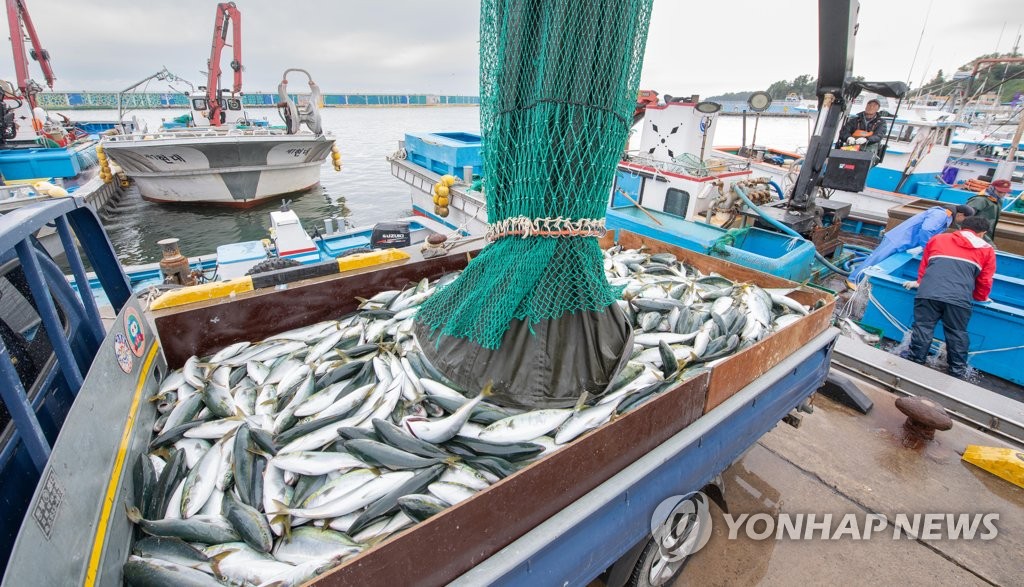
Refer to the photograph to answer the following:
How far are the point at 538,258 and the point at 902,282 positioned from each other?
23.3 feet

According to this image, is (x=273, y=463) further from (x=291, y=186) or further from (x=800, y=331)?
(x=291, y=186)

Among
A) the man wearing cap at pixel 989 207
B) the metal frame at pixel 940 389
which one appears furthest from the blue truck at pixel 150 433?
the man wearing cap at pixel 989 207

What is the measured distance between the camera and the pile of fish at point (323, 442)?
174 cm

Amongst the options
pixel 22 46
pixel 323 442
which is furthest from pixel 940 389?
pixel 22 46

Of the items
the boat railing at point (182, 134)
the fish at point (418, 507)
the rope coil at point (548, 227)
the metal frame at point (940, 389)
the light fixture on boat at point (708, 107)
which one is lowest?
the metal frame at point (940, 389)

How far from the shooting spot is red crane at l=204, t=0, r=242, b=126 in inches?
677

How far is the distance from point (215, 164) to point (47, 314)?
18509 millimetres

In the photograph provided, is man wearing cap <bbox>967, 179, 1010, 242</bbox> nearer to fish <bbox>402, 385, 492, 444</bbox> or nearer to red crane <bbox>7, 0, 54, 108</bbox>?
fish <bbox>402, 385, 492, 444</bbox>

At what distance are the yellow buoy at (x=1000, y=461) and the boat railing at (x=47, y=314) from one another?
607 cm

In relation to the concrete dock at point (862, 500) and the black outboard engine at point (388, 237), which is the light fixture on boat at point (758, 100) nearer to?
the concrete dock at point (862, 500)

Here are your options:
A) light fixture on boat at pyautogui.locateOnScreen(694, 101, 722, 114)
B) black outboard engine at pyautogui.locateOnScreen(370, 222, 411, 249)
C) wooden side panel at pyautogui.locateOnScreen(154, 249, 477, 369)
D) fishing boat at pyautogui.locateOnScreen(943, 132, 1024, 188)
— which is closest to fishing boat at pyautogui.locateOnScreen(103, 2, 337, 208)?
black outboard engine at pyautogui.locateOnScreen(370, 222, 411, 249)

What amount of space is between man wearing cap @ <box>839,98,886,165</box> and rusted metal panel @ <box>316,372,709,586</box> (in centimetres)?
836

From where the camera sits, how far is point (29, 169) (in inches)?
539

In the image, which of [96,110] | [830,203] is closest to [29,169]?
[830,203]
